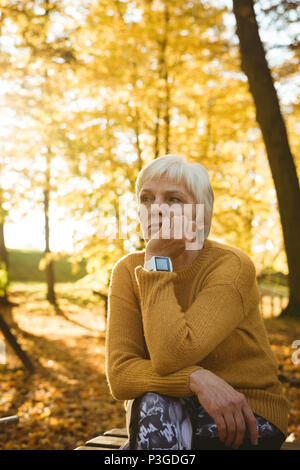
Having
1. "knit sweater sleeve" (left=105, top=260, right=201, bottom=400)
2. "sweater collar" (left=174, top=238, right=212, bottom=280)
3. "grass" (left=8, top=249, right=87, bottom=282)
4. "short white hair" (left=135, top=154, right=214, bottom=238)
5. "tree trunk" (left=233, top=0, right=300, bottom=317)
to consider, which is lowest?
"grass" (left=8, top=249, right=87, bottom=282)

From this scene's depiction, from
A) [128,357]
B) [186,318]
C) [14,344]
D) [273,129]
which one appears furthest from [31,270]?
[186,318]

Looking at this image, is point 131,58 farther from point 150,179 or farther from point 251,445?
point 251,445

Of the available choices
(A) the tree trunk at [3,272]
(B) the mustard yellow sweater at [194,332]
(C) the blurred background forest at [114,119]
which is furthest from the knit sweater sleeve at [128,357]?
(A) the tree trunk at [3,272]

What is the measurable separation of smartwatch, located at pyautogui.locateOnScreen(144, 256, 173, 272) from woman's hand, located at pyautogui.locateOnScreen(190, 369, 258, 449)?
0.47m

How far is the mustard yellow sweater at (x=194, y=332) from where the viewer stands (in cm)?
154

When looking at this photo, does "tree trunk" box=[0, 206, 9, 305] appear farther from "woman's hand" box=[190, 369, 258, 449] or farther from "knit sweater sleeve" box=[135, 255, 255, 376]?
"woman's hand" box=[190, 369, 258, 449]

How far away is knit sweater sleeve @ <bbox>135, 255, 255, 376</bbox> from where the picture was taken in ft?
4.99

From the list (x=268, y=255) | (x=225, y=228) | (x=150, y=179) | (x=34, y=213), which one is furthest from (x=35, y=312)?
(x=150, y=179)

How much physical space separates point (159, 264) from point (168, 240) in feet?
0.45

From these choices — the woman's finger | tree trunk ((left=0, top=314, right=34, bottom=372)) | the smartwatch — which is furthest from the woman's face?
tree trunk ((left=0, top=314, right=34, bottom=372))

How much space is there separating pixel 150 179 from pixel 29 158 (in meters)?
5.82

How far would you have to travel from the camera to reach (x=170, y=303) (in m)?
1.59

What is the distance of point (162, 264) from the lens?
172 cm

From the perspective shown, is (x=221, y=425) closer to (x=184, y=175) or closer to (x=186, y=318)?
(x=186, y=318)
